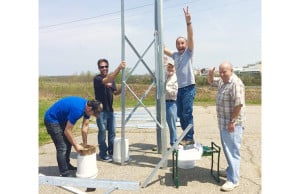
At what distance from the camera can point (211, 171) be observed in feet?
15.6

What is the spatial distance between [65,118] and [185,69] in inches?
83.1

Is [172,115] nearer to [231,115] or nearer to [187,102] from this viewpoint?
[187,102]

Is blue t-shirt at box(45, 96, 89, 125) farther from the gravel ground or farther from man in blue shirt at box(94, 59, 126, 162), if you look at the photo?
the gravel ground

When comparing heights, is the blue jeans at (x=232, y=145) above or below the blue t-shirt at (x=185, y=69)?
below

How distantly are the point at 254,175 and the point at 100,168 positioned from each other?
8.47 feet

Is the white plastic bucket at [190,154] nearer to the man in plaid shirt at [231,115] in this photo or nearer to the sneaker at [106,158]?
A: the man in plaid shirt at [231,115]

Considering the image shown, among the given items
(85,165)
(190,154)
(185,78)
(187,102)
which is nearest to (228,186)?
(190,154)

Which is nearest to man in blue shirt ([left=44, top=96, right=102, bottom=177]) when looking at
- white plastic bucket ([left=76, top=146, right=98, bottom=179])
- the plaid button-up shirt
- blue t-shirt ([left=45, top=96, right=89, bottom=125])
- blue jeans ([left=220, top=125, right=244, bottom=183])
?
blue t-shirt ([left=45, top=96, right=89, bottom=125])

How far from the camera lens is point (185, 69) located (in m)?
5.00

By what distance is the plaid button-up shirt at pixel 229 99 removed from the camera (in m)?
3.89

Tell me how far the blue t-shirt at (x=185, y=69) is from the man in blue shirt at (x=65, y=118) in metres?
1.46

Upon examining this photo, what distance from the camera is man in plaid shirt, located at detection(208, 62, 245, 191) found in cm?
392

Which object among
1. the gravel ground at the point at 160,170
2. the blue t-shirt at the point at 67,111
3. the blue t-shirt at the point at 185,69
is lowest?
the gravel ground at the point at 160,170

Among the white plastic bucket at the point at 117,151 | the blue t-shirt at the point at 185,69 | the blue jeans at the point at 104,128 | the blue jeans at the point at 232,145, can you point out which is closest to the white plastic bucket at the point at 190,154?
the blue jeans at the point at 232,145
